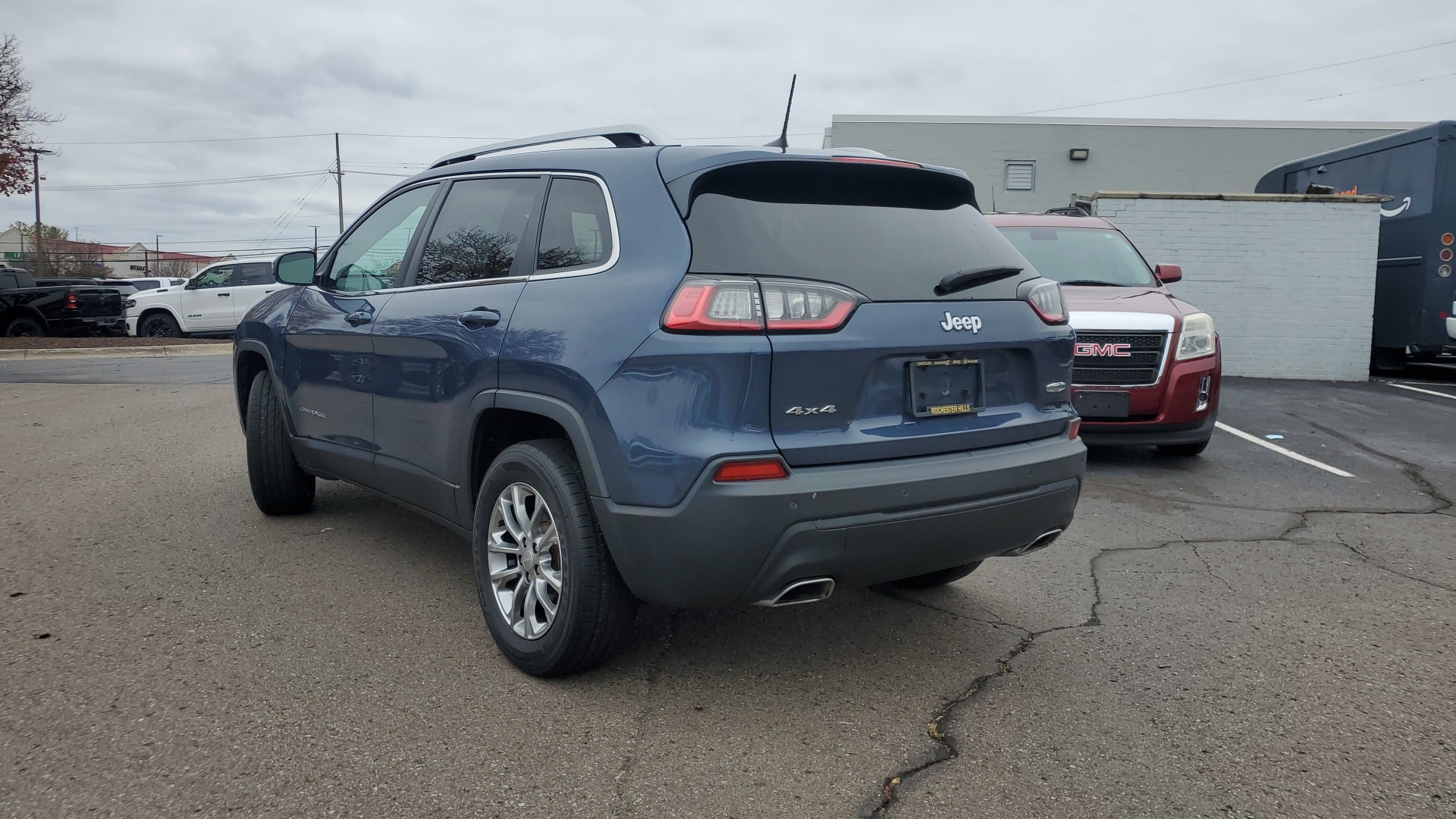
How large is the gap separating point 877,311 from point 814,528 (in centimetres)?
69

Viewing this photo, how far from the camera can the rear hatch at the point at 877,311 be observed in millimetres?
3016

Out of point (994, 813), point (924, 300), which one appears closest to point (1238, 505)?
point (924, 300)

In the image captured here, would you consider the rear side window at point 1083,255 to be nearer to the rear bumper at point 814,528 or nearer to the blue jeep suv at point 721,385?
the blue jeep suv at point 721,385

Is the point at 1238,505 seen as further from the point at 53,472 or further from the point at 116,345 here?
the point at 116,345

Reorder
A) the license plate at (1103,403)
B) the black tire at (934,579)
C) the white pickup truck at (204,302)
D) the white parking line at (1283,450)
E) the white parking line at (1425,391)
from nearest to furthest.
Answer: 1. the black tire at (934,579)
2. the license plate at (1103,403)
3. the white parking line at (1283,450)
4. the white parking line at (1425,391)
5. the white pickup truck at (204,302)

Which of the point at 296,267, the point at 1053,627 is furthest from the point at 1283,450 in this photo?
the point at 296,267

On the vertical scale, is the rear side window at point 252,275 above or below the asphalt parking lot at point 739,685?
above

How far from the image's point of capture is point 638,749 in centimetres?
296

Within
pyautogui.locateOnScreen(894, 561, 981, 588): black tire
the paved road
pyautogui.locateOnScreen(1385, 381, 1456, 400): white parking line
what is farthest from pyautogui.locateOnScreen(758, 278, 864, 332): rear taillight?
pyautogui.locateOnScreen(1385, 381, 1456, 400): white parking line

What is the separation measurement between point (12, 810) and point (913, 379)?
2616 mm

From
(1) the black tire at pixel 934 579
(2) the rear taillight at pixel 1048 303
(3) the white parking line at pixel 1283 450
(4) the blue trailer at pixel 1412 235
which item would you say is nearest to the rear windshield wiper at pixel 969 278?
(2) the rear taillight at pixel 1048 303

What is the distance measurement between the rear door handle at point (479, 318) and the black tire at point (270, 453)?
78.5 inches

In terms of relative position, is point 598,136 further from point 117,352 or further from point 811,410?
point 117,352

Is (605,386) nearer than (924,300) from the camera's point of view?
Yes
